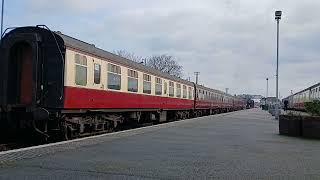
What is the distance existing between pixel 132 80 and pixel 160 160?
12.7m

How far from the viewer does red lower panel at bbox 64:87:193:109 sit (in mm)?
17219

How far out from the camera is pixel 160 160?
460 inches

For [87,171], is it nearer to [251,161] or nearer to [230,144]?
[251,161]

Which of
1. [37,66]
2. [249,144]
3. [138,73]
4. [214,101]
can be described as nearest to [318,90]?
[214,101]

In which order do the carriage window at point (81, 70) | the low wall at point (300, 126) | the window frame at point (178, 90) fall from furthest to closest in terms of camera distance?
1. the window frame at point (178, 90)
2. the low wall at point (300, 126)
3. the carriage window at point (81, 70)

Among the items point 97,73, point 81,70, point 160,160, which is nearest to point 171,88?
point 97,73

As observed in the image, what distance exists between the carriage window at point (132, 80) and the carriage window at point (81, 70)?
5.64 meters

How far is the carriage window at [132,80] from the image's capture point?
23625 millimetres

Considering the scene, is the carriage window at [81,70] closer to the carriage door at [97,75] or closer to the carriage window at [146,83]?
the carriage door at [97,75]

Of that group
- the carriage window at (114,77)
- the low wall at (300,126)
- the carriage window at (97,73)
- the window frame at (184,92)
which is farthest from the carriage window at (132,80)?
Result: the window frame at (184,92)

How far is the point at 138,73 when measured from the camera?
2523 cm

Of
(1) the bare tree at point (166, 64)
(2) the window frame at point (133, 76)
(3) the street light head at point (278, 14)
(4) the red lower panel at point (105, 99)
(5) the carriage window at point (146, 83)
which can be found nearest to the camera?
(4) the red lower panel at point (105, 99)

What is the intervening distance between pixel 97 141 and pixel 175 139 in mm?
3175

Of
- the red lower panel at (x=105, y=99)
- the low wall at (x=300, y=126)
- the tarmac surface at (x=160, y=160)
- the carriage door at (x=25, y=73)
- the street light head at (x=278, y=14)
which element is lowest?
the tarmac surface at (x=160, y=160)
